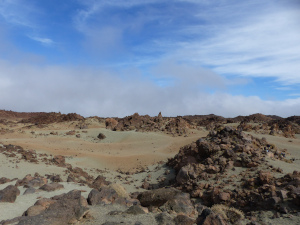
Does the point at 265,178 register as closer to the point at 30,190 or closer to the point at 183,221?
the point at 183,221

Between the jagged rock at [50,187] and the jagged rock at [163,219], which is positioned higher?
the jagged rock at [50,187]

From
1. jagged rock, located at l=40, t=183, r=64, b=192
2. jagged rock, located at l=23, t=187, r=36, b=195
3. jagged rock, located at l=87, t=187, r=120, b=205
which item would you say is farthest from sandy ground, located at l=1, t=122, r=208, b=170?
jagged rock, located at l=87, t=187, r=120, b=205

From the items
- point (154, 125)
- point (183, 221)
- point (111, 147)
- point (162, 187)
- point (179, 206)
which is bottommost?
point (162, 187)

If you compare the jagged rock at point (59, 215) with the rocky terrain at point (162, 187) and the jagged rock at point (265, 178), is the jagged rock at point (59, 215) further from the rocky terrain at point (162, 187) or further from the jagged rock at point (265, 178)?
the jagged rock at point (265, 178)

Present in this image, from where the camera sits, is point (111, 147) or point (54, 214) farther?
point (111, 147)

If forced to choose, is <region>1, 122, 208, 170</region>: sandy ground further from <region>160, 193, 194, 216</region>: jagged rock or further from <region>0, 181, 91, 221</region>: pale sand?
<region>160, 193, 194, 216</region>: jagged rock

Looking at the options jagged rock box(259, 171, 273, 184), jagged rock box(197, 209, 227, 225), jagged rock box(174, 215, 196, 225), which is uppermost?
jagged rock box(259, 171, 273, 184)

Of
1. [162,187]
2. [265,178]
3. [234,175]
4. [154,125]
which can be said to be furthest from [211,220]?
[154,125]

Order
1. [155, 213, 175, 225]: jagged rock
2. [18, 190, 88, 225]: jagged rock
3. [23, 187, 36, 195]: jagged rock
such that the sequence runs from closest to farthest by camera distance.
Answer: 1. [18, 190, 88, 225]: jagged rock
2. [155, 213, 175, 225]: jagged rock
3. [23, 187, 36, 195]: jagged rock

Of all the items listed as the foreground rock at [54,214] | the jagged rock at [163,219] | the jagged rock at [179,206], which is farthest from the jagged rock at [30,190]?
the jagged rock at [163,219]

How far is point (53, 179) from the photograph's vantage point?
10.0 m

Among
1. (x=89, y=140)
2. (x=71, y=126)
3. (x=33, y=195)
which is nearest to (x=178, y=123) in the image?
(x=89, y=140)

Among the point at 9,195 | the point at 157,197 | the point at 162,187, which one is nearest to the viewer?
the point at 9,195

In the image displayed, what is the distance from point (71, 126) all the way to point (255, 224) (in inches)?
1227
